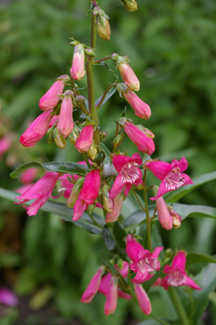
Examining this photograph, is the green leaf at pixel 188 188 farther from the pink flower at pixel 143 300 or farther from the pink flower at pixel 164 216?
the pink flower at pixel 143 300

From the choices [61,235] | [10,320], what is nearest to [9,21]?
[61,235]

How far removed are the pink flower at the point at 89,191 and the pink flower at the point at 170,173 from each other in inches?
5.6

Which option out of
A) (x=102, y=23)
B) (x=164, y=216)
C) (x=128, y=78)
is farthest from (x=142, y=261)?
(x=102, y=23)

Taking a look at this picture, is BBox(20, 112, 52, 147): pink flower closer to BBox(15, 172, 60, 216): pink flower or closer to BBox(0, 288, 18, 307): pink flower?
BBox(15, 172, 60, 216): pink flower

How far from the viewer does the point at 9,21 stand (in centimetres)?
414

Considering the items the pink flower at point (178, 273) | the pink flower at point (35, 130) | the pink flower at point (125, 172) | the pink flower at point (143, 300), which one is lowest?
the pink flower at point (143, 300)

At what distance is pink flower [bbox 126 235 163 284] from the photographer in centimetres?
114

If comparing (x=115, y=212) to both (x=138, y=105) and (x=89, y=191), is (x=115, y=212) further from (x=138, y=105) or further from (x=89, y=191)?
(x=138, y=105)

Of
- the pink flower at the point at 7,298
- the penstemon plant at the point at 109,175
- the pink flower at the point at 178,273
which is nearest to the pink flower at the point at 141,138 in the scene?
the penstemon plant at the point at 109,175

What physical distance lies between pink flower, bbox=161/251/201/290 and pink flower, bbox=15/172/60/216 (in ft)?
1.32

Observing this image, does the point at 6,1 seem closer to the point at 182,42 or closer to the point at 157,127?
the point at 182,42

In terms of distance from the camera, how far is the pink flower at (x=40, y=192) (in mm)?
1225

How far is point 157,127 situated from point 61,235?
111 centimetres

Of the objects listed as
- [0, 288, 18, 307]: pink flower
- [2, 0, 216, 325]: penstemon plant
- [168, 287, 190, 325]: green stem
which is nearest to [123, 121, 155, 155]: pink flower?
[2, 0, 216, 325]: penstemon plant
